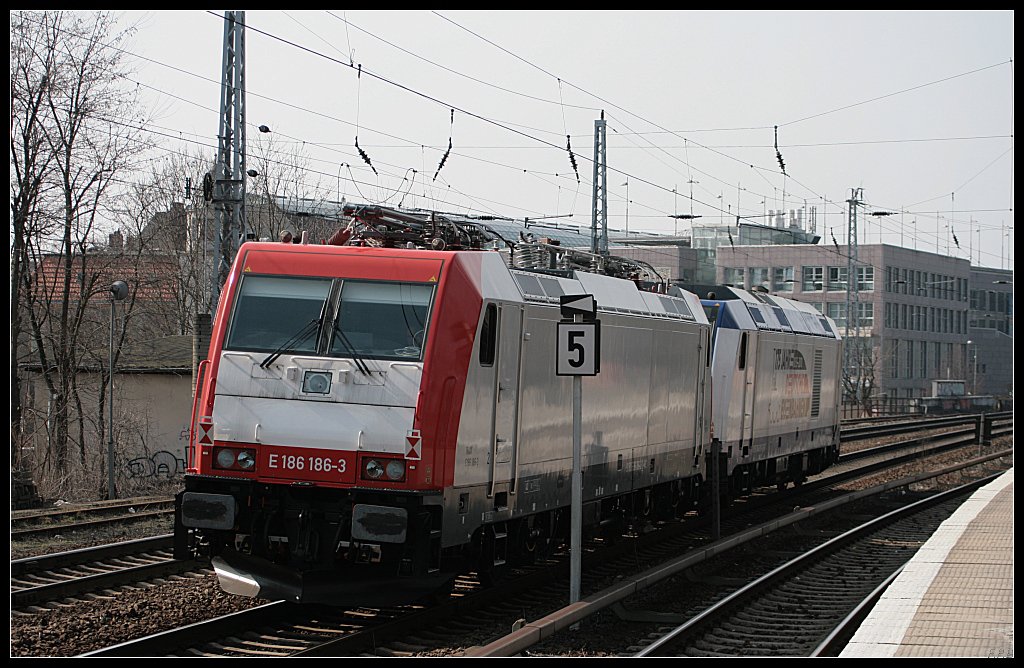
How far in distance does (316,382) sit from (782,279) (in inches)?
3171

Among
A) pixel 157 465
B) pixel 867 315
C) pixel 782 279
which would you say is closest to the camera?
pixel 157 465

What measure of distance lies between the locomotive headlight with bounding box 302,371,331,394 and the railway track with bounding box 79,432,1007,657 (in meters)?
2.00

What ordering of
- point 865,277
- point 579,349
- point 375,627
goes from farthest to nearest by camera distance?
point 865,277, point 579,349, point 375,627

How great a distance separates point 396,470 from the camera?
10984 millimetres

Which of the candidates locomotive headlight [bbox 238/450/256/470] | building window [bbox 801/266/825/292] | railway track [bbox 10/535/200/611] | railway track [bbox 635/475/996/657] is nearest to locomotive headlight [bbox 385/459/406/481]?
locomotive headlight [bbox 238/450/256/470]

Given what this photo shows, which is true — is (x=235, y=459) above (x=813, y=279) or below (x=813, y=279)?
below

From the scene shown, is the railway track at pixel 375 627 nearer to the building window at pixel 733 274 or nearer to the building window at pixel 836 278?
the building window at pixel 836 278

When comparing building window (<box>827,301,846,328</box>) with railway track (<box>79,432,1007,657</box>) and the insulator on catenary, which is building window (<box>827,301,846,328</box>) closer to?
railway track (<box>79,432,1007,657</box>)

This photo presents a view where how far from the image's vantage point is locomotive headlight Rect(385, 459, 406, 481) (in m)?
11.0

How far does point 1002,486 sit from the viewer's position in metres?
24.6

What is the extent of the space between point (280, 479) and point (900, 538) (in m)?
12.1

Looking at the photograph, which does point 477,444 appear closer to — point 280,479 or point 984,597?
point 280,479

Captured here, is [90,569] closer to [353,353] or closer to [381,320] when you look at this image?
[353,353]

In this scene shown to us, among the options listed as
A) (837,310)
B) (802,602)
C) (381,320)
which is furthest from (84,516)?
(837,310)
